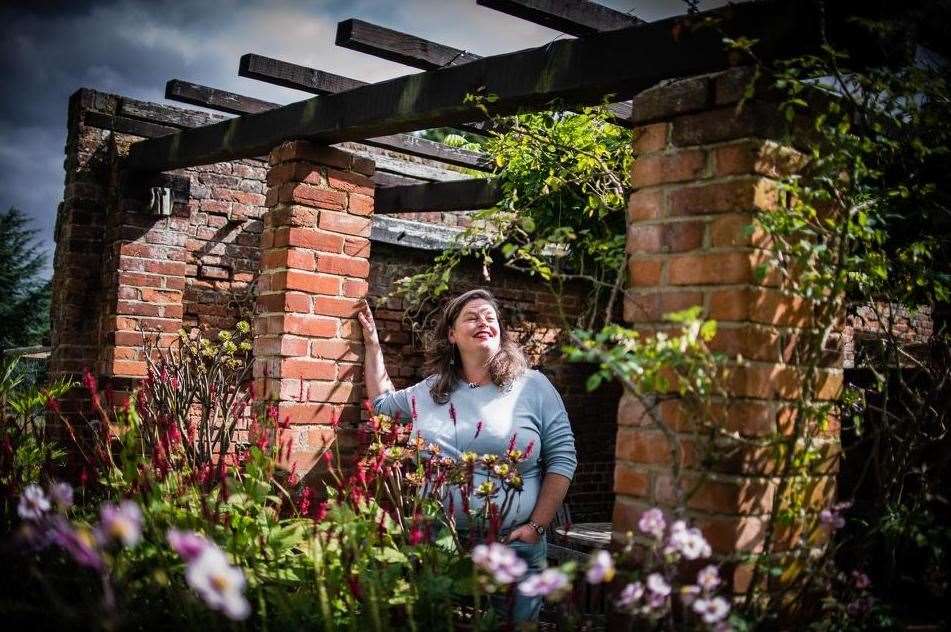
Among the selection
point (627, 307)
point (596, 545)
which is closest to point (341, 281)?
point (627, 307)

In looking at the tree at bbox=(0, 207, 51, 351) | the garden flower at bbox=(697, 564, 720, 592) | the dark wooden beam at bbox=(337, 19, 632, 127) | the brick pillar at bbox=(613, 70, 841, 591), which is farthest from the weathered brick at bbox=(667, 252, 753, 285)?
the tree at bbox=(0, 207, 51, 351)

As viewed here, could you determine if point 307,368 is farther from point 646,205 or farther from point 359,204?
point 646,205

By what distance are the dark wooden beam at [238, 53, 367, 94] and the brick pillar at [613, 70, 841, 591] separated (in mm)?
2124

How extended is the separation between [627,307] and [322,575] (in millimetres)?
1238

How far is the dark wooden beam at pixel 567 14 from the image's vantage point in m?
2.62

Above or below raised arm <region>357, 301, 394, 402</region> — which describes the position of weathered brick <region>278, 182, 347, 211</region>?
above

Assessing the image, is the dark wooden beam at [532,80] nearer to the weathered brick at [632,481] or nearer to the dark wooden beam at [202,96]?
the dark wooden beam at [202,96]

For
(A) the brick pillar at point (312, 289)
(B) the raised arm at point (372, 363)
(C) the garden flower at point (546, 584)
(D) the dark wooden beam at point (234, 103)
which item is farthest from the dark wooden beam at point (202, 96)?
(C) the garden flower at point (546, 584)

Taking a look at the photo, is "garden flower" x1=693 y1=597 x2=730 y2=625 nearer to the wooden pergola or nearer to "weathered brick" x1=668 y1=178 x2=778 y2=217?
"weathered brick" x1=668 y1=178 x2=778 y2=217

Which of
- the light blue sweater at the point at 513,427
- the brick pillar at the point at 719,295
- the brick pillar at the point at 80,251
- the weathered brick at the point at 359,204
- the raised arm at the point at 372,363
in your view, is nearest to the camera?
the brick pillar at the point at 719,295

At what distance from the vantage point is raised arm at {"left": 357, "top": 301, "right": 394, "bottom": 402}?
3.52 m

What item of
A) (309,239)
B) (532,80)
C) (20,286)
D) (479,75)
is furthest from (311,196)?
(20,286)

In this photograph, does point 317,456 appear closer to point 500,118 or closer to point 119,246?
point 500,118

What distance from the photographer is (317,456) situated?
137 inches
